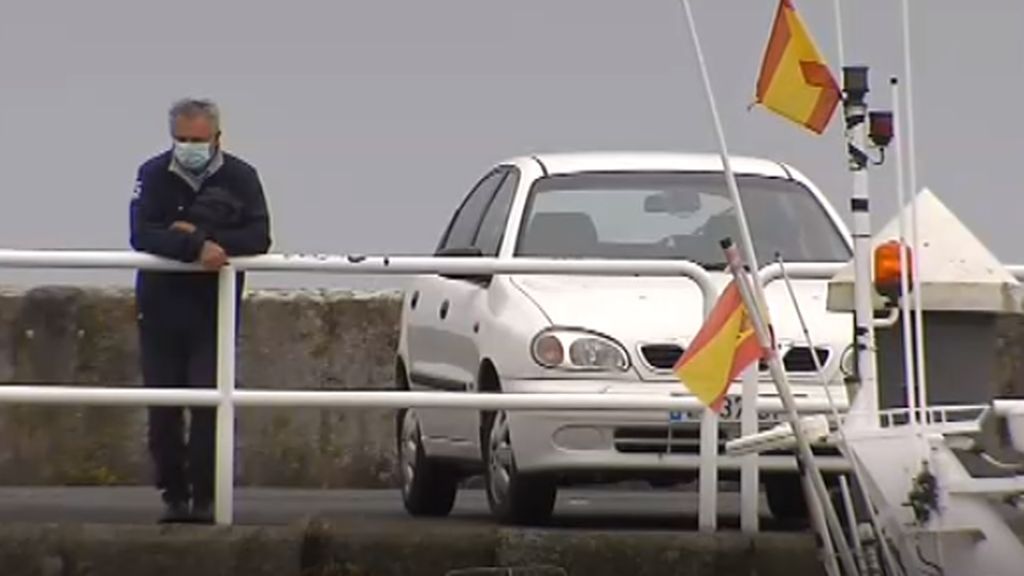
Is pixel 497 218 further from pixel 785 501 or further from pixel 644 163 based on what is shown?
pixel 785 501

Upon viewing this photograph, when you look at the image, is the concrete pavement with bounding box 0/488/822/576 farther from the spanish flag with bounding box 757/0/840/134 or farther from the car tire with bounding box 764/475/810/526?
the spanish flag with bounding box 757/0/840/134

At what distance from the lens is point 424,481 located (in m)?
11.5

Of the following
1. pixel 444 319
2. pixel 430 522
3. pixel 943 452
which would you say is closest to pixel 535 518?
pixel 430 522

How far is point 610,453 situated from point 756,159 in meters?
2.55

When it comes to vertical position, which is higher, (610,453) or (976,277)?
(976,277)

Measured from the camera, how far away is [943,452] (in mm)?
7160

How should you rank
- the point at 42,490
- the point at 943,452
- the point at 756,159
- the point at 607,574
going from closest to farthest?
the point at 943,452, the point at 607,574, the point at 756,159, the point at 42,490

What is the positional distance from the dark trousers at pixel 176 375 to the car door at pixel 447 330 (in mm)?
1015

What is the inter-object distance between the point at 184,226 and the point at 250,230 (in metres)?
0.26

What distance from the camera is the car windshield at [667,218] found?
10945 millimetres

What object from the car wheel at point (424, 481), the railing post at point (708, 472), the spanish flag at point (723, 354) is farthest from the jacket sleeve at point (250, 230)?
the spanish flag at point (723, 354)

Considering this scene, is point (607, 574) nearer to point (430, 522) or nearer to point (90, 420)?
point (430, 522)

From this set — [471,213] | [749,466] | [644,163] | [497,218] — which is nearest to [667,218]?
[644,163]

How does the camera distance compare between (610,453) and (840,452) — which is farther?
(610,453)
